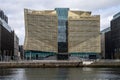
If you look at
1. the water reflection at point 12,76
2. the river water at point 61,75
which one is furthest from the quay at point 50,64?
the water reflection at point 12,76

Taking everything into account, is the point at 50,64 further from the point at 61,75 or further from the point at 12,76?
the point at 12,76

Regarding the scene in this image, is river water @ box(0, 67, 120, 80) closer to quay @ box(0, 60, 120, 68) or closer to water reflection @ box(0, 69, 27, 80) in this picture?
water reflection @ box(0, 69, 27, 80)

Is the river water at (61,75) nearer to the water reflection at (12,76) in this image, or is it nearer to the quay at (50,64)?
the water reflection at (12,76)

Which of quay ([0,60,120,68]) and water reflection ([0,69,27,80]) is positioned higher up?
water reflection ([0,69,27,80])

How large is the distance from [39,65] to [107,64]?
28.9m

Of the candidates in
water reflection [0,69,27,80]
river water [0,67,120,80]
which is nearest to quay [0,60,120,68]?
river water [0,67,120,80]

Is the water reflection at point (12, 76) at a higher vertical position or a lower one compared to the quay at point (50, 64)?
higher

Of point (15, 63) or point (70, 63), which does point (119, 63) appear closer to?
point (70, 63)

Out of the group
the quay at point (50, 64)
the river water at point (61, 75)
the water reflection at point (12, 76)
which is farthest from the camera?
the quay at point (50, 64)

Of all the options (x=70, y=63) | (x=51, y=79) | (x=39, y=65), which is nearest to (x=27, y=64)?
(x=39, y=65)

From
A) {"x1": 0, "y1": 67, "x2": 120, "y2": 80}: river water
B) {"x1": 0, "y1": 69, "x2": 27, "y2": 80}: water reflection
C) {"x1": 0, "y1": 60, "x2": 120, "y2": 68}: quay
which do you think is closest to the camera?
{"x1": 0, "y1": 69, "x2": 27, "y2": 80}: water reflection

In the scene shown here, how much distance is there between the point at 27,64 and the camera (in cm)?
16762

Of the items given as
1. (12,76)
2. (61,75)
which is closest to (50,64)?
(61,75)

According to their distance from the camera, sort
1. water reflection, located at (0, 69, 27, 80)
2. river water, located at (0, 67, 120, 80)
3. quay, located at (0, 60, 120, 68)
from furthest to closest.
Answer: quay, located at (0, 60, 120, 68), river water, located at (0, 67, 120, 80), water reflection, located at (0, 69, 27, 80)
